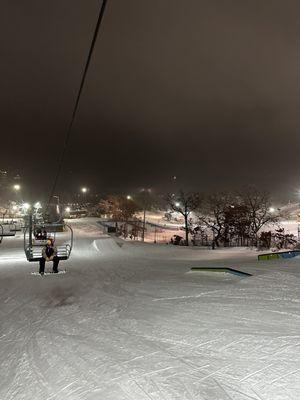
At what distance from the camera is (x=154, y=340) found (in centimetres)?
608

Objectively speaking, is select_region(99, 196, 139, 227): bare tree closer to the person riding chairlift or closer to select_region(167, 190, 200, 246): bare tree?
select_region(167, 190, 200, 246): bare tree

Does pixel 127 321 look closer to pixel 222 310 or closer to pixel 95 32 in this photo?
pixel 222 310

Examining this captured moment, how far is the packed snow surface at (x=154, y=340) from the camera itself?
4512 millimetres

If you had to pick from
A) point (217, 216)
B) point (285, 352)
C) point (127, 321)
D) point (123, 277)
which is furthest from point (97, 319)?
point (217, 216)

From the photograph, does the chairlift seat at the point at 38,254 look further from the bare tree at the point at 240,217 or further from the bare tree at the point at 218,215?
the bare tree at the point at 240,217

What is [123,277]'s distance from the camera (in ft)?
43.9

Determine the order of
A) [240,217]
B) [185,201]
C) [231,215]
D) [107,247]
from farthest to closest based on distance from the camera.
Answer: [185,201]
[240,217]
[231,215]
[107,247]

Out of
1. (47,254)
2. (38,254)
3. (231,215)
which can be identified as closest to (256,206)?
(231,215)

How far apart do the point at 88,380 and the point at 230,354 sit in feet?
7.38

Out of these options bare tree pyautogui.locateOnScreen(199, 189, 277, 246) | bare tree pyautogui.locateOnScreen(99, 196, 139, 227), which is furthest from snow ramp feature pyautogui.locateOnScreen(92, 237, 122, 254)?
bare tree pyautogui.locateOnScreen(99, 196, 139, 227)

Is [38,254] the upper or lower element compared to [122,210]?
lower

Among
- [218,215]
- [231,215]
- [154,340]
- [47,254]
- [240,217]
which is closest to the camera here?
[154,340]

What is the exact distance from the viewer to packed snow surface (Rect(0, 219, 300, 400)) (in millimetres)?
4512

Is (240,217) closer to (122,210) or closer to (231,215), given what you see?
(231,215)
